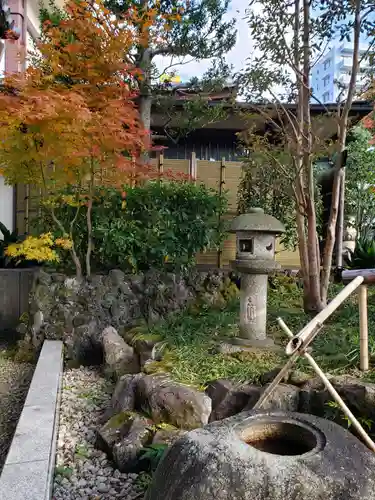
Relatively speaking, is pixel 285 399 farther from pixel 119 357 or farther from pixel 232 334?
pixel 119 357

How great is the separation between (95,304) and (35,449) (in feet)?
11.3

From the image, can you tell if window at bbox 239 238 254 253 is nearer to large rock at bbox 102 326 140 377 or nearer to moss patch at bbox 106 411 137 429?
large rock at bbox 102 326 140 377

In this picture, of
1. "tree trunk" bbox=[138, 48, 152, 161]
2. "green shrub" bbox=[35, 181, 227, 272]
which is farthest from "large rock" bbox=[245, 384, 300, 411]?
"tree trunk" bbox=[138, 48, 152, 161]

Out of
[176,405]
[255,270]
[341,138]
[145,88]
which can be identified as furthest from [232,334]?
[145,88]

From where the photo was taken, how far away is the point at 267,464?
1.77m

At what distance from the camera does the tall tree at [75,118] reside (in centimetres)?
517

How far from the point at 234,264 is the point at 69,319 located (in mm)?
2828

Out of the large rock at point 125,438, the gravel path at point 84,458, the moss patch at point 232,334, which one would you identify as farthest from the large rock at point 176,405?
the gravel path at point 84,458

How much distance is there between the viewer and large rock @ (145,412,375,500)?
1.72 meters

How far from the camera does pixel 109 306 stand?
6.47 m

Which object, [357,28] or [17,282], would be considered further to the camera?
[17,282]

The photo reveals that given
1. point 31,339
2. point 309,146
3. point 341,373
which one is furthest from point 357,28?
point 31,339

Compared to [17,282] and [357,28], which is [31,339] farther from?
[357,28]

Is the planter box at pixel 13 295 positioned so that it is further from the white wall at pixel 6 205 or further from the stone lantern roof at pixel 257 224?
the stone lantern roof at pixel 257 224
